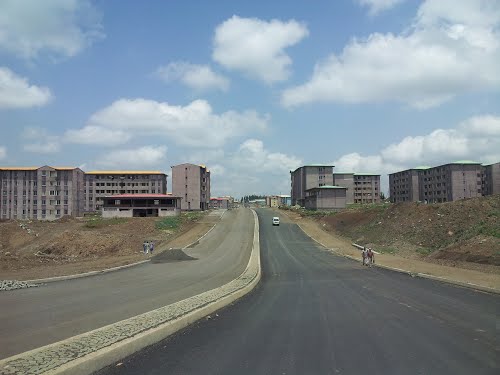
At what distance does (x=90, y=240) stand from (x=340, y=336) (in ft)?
153

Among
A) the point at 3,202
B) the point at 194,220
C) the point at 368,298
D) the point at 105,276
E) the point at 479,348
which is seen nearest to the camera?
the point at 479,348

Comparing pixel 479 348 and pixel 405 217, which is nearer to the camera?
pixel 479 348

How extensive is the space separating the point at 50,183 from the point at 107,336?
11273cm

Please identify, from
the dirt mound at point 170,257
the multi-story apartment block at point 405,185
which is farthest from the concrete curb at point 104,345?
the multi-story apartment block at point 405,185

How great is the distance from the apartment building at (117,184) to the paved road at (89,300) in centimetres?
10395

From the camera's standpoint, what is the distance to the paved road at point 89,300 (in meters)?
9.69

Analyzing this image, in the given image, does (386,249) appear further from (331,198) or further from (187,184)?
(187,184)

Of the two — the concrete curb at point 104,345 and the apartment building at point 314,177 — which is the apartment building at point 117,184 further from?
the concrete curb at point 104,345

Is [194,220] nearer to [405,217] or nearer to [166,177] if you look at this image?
[405,217]

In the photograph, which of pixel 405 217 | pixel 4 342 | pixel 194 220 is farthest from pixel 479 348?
pixel 194 220

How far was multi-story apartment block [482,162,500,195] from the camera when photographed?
391 ft

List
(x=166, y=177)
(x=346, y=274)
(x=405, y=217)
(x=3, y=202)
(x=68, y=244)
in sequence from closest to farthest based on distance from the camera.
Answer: (x=346, y=274), (x=68, y=244), (x=405, y=217), (x=3, y=202), (x=166, y=177)

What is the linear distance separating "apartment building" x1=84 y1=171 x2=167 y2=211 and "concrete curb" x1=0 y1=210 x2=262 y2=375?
119910mm

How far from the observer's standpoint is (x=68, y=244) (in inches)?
1941
